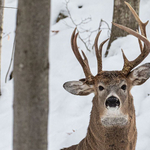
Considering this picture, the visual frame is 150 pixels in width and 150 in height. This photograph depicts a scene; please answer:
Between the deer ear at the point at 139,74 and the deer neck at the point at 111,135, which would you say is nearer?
the deer neck at the point at 111,135

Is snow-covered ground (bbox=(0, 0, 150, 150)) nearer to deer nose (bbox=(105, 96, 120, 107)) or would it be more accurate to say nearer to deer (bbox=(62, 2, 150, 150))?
deer (bbox=(62, 2, 150, 150))

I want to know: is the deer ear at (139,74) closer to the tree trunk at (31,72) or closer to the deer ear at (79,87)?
the deer ear at (79,87)

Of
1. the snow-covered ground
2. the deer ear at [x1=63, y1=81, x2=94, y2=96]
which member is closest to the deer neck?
the deer ear at [x1=63, y1=81, x2=94, y2=96]

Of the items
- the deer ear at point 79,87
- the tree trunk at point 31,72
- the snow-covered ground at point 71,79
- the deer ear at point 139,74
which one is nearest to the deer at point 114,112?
the deer ear at point 139,74

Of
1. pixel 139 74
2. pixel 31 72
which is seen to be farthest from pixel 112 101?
pixel 31 72

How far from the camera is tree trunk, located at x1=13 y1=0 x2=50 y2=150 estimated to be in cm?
200

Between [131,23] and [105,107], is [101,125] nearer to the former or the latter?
[105,107]

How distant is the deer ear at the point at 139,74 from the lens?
13.3 feet

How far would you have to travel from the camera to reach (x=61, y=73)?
24.4ft

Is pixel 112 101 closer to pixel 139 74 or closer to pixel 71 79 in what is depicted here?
pixel 139 74

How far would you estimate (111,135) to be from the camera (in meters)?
3.85

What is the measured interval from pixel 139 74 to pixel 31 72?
225 cm

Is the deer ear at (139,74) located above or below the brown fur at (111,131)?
above

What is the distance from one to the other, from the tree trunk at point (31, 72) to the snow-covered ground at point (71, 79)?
10.1 ft
